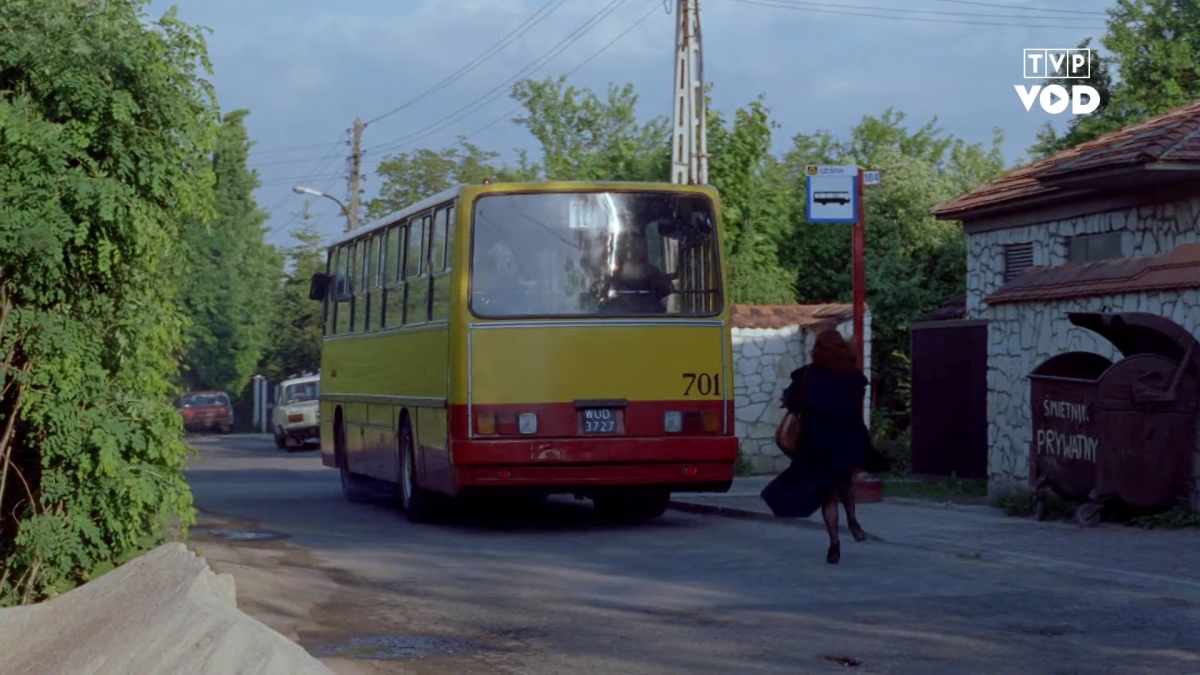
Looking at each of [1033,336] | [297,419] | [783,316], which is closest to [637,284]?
[1033,336]

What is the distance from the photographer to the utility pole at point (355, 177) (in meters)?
46.9

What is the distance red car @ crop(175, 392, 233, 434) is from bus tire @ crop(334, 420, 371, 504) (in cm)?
3689

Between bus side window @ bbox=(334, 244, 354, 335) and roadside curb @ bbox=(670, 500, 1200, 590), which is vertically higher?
bus side window @ bbox=(334, 244, 354, 335)

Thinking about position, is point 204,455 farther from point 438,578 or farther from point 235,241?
point 235,241

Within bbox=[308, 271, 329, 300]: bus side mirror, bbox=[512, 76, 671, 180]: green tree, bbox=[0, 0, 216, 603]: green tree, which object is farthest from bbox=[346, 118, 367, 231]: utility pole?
bbox=[0, 0, 216, 603]: green tree

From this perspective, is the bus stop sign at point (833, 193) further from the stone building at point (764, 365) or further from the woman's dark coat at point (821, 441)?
the stone building at point (764, 365)

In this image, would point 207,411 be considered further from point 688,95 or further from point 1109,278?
point 1109,278

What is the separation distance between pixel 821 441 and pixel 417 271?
608 centimetres

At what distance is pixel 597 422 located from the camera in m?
15.1

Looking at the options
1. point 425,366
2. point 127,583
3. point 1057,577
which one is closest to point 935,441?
point 425,366

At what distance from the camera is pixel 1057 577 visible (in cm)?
1103

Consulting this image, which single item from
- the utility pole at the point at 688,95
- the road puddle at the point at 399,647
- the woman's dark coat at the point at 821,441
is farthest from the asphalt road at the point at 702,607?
the utility pole at the point at 688,95

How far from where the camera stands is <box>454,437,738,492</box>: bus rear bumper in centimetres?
1486

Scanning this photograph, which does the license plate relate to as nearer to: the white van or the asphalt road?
the asphalt road
